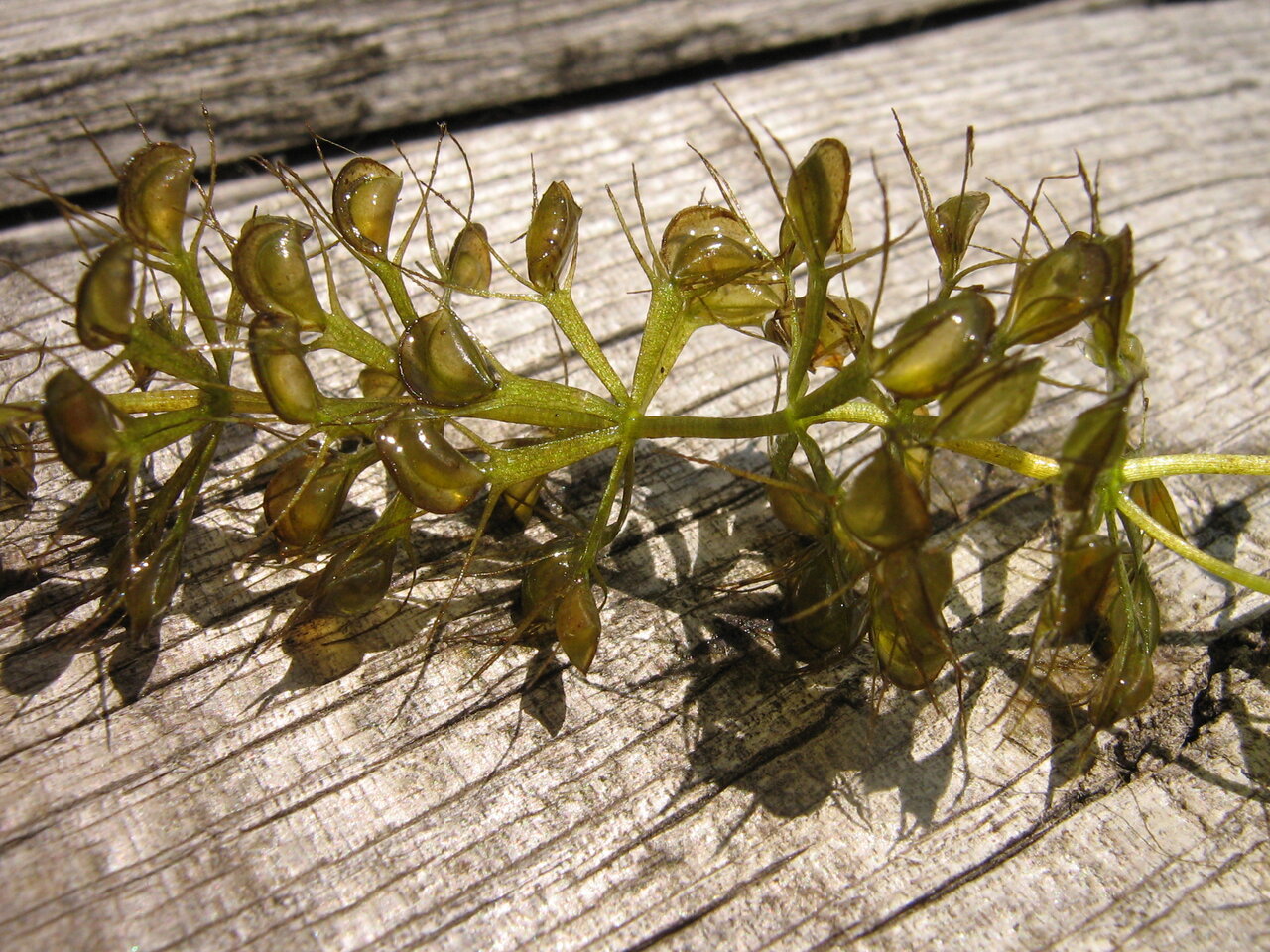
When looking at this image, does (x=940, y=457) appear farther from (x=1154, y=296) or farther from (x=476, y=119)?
(x=476, y=119)

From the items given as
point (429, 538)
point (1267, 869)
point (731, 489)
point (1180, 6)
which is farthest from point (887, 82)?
point (1267, 869)

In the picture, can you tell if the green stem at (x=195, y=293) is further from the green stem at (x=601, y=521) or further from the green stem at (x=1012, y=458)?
the green stem at (x=1012, y=458)

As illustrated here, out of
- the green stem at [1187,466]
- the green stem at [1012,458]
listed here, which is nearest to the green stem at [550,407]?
the green stem at [1012,458]

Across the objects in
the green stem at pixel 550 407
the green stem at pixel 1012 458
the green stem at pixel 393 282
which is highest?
the green stem at pixel 393 282

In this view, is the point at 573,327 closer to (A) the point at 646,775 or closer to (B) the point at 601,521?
(B) the point at 601,521

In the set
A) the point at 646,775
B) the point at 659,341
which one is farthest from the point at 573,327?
the point at 646,775

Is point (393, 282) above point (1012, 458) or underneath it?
above
